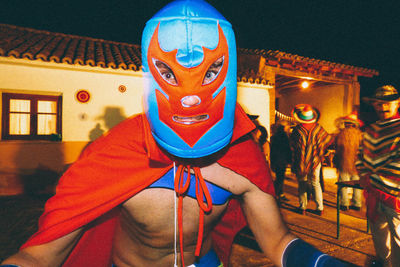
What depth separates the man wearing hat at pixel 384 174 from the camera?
7.81 feet

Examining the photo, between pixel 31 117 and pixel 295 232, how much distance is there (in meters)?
7.16

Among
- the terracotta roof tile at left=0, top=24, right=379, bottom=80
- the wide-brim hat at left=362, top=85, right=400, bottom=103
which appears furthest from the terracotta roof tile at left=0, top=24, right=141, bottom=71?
the wide-brim hat at left=362, top=85, right=400, bottom=103

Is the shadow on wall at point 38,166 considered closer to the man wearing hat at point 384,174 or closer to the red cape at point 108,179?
the red cape at point 108,179

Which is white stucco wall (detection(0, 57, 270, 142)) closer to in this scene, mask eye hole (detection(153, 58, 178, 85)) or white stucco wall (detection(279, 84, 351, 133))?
mask eye hole (detection(153, 58, 178, 85))

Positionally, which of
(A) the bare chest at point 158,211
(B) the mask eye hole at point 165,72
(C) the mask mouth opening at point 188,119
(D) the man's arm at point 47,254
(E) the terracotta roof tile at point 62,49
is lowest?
(D) the man's arm at point 47,254

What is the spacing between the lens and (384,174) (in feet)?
8.16

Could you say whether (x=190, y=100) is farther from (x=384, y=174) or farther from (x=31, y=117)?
(x=31, y=117)

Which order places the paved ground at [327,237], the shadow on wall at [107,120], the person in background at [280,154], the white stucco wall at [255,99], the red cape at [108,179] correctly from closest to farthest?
1. the red cape at [108,179]
2. the paved ground at [327,237]
3. the person in background at [280,154]
4. the shadow on wall at [107,120]
5. the white stucco wall at [255,99]

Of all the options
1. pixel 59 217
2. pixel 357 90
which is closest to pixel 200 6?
pixel 59 217

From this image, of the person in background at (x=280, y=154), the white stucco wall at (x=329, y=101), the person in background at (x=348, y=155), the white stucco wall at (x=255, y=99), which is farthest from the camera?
the white stucco wall at (x=329, y=101)

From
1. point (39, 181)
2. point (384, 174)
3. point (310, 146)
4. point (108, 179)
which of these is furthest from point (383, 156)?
point (39, 181)

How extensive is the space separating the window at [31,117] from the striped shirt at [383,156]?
7.06 m

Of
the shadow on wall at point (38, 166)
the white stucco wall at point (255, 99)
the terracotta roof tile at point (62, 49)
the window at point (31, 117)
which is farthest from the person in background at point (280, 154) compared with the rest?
the window at point (31, 117)

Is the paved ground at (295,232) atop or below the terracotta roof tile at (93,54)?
below
